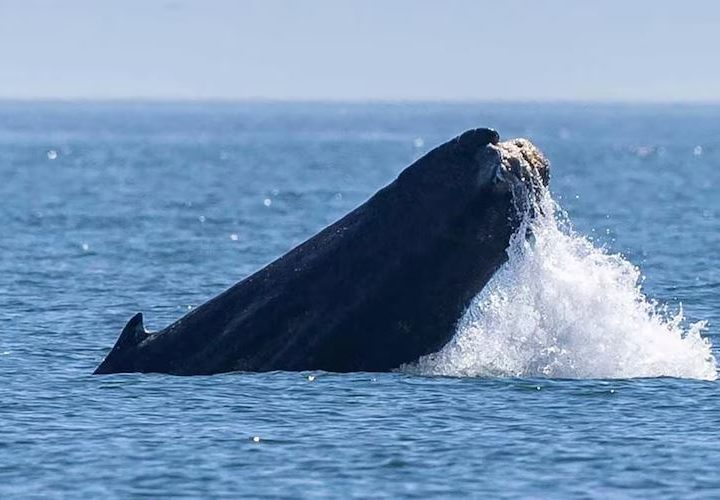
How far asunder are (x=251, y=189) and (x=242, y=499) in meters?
70.7

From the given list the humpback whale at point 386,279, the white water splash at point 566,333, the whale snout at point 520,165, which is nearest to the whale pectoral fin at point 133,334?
the humpback whale at point 386,279

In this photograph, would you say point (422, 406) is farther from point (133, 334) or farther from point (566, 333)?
point (133, 334)

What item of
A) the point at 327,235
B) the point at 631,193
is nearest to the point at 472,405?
the point at 327,235

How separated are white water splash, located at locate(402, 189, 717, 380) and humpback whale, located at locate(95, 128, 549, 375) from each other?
1.53 meters

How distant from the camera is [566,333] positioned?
26656 mm

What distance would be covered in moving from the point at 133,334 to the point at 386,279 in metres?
3.36

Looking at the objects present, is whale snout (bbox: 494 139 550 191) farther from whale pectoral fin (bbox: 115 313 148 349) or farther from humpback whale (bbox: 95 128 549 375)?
whale pectoral fin (bbox: 115 313 148 349)

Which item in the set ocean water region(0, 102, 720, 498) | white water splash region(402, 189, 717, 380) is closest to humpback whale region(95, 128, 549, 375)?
ocean water region(0, 102, 720, 498)

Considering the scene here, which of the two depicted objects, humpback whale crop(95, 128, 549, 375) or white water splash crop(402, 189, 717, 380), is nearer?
humpback whale crop(95, 128, 549, 375)

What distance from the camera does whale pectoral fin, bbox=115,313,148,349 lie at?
24406mm

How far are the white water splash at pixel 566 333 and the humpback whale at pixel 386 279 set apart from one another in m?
1.53

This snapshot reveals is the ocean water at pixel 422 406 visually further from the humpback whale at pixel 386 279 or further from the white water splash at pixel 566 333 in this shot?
the humpback whale at pixel 386 279

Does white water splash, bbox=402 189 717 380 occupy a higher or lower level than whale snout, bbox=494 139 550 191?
lower

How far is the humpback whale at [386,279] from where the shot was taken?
23.4 m
